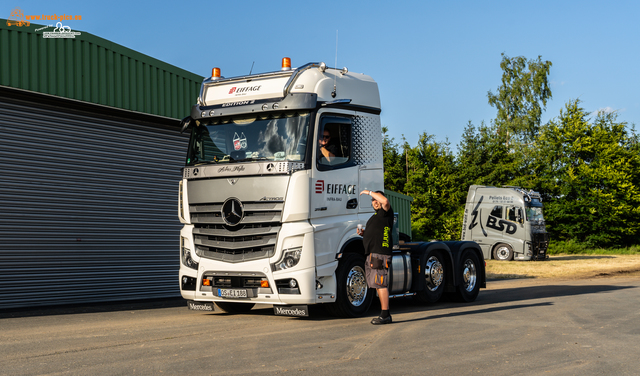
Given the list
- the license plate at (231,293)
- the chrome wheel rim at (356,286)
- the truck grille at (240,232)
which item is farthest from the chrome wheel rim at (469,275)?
the license plate at (231,293)

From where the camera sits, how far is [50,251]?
12531 mm

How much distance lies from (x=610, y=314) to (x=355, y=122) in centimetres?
529

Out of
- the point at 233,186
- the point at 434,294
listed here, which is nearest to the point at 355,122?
the point at 233,186

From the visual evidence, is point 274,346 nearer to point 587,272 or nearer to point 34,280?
point 34,280

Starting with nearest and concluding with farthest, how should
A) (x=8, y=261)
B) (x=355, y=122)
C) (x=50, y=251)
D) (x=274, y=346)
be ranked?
(x=274, y=346), (x=355, y=122), (x=8, y=261), (x=50, y=251)

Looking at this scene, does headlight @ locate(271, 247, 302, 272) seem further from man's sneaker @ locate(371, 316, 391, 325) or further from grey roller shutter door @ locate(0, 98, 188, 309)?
grey roller shutter door @ locate(0, 98, 188, 309)

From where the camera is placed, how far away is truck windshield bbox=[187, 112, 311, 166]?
9.20 m

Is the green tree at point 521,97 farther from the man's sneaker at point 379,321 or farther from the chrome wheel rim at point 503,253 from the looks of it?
the man's sneaker at point 379,321

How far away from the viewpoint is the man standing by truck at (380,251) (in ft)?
29.7

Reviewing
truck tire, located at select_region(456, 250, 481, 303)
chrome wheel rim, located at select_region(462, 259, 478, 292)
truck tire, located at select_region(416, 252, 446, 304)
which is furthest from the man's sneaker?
chrome wheel rim, located at select_region(462, 259, 478, 292)

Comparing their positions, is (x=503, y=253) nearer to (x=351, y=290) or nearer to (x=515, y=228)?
(x=515, y=228)

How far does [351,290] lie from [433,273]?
2737 millimetres

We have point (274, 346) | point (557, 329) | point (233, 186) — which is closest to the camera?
point (274, 346)

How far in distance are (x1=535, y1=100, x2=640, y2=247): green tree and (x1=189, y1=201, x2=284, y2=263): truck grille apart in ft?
112
